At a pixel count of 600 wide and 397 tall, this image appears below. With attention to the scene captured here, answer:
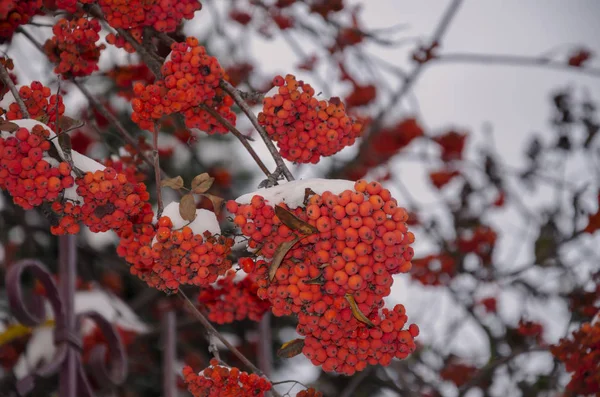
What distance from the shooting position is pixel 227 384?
1.10 metres

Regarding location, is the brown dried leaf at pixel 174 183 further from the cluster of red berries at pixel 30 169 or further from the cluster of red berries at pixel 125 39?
the cluster of red berries at pixel 125 39

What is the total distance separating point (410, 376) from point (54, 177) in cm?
210

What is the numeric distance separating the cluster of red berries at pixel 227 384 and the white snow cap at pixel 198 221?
0.83ft

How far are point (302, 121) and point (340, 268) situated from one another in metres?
0.35

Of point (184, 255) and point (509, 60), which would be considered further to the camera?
point (509, 60)

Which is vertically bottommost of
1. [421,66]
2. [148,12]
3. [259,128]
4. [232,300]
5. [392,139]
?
[232,300]

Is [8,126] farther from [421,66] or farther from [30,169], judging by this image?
[421,66]

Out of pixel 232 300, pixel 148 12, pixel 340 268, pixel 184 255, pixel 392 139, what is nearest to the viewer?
pixel 340 268

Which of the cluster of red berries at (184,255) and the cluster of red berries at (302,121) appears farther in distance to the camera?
the cluster of red berries at (302,121)

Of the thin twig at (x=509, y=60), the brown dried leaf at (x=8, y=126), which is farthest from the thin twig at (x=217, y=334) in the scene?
the thin twig at (x=509, y=60)

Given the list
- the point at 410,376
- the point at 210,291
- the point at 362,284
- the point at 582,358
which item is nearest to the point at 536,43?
the point at 410,376

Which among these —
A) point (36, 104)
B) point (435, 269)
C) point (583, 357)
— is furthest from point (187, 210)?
point (435, 269)

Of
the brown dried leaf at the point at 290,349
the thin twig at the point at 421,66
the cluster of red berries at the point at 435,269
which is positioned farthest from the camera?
the cluster of red berries at the point at 435,269

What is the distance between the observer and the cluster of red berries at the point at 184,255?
39.6 inches
